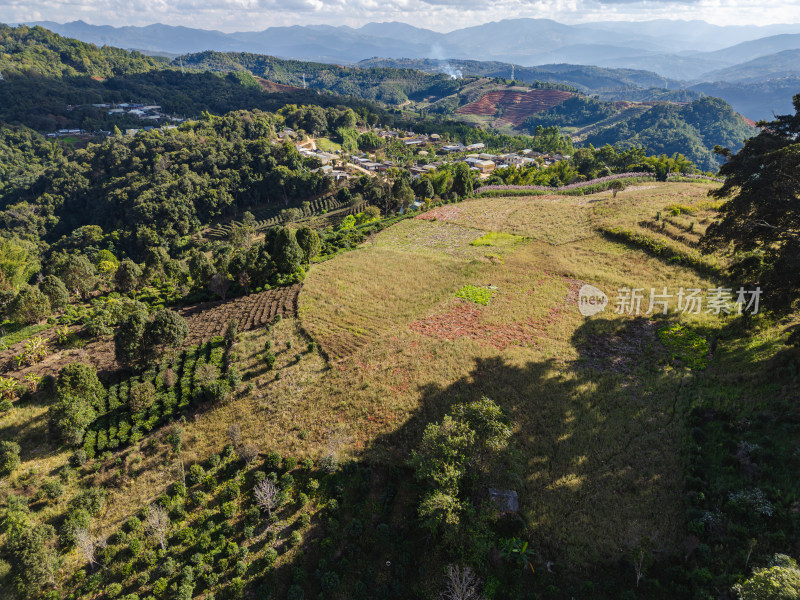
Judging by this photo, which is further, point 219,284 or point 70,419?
point 219,284

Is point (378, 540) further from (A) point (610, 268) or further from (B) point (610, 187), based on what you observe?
(B) point (610, 187)

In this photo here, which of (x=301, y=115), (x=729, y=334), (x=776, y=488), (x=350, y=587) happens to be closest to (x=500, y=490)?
(x=350, y=587)

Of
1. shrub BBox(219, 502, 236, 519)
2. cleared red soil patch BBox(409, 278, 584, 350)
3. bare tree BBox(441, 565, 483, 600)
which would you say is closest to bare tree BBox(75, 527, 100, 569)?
shrub BBox(219, 502, 236, 519)

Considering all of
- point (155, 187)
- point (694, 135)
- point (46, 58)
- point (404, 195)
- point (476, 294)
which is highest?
point (46, 58)

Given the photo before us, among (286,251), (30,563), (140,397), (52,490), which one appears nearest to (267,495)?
(30,563)

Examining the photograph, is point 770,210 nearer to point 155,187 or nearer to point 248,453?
point 248,453

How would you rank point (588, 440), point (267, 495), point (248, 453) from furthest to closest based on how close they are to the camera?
point (588, 440) < point (248, 453) < point (267, 495)
